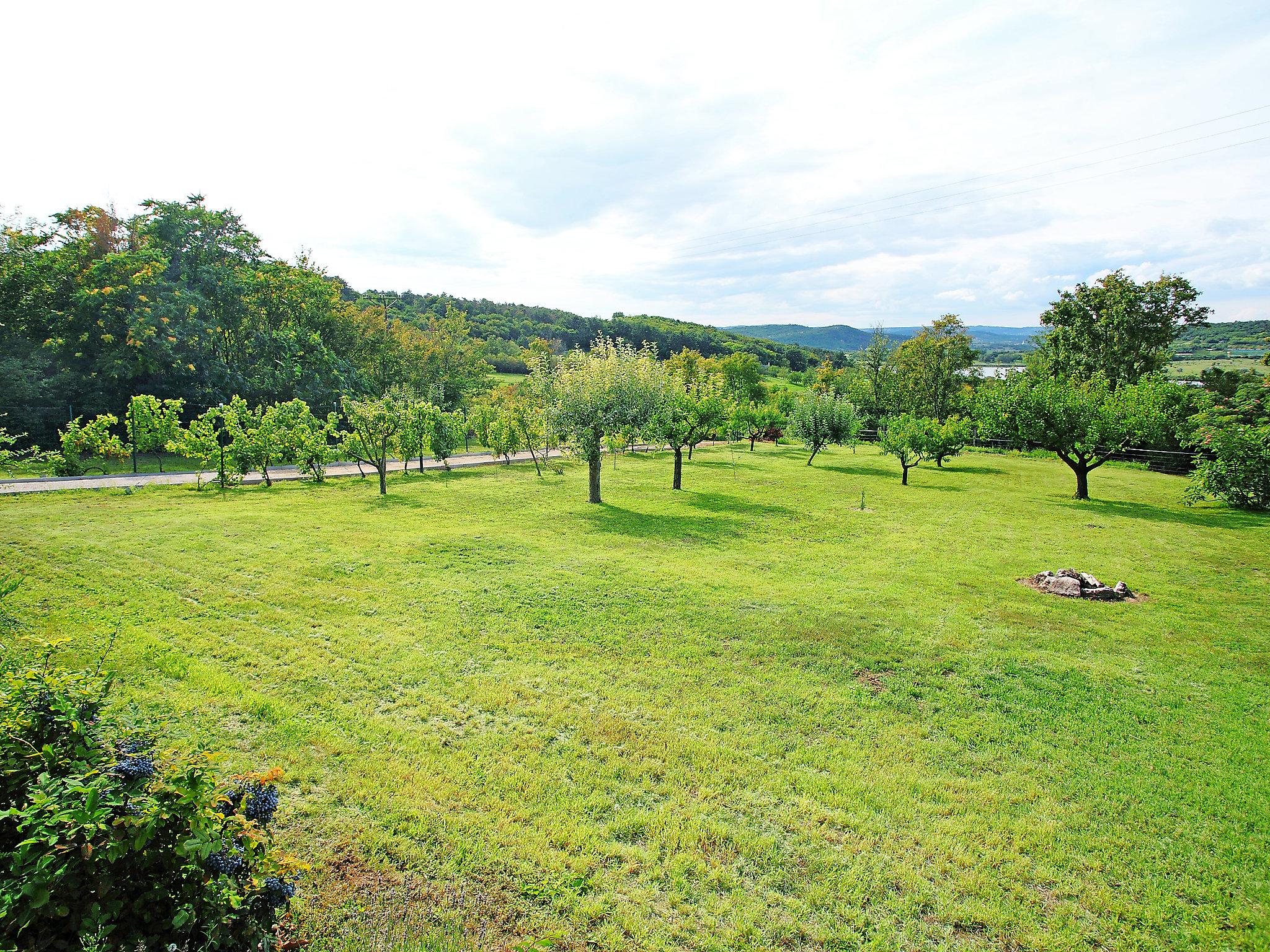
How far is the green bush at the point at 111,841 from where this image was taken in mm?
2168

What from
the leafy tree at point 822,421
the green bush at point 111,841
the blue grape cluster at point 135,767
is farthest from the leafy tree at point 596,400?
the leafy tree at point 822,421

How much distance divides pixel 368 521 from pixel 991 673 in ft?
53.6

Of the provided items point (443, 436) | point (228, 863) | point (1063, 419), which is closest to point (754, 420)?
point (1063, 419)

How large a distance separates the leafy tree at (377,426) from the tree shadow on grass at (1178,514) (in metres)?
29.8

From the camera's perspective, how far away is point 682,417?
24.7m

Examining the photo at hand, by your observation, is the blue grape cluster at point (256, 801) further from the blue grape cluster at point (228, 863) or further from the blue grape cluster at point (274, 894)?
the blue grape cluster at point (274, 894)

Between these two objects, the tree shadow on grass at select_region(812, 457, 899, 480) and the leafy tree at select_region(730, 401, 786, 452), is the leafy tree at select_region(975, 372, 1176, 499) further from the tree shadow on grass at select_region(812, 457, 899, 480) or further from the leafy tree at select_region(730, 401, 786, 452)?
the leafy tree at select_region(730, 401, 786, 452)

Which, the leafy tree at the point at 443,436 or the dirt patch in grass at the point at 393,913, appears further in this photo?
the leafy tree at the point at 443,436

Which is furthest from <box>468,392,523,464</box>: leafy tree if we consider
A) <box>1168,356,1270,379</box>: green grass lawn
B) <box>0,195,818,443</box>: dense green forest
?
<box>1168,356,1270,379</box>: green grass lawn

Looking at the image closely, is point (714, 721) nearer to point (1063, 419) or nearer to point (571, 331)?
point (1063, 419)

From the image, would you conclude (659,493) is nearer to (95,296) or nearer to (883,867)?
(883,867)

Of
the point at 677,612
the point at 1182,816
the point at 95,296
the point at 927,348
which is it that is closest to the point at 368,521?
the point at 677,612

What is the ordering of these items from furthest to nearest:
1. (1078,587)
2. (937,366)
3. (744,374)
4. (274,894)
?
(744,374), (937,366), (1078,587), (274,894)

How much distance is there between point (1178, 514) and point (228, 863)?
3168 centimetres
